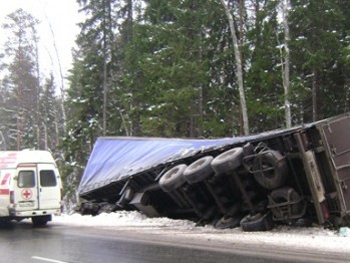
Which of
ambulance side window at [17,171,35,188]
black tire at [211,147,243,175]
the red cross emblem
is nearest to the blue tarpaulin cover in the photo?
black tire at [211,147,243,175]

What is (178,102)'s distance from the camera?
26562mm

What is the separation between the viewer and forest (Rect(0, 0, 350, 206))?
2428cm

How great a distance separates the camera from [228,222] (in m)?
13.6

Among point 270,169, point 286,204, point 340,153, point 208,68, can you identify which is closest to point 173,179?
point 270,169

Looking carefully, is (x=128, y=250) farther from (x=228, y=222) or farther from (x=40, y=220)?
(x=40, y=220)

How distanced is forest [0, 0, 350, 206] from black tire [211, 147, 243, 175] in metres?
10.2

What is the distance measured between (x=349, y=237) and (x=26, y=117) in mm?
47967

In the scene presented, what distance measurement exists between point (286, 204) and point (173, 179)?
3125 millimetres

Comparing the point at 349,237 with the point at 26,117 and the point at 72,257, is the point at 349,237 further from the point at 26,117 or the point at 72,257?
the point at 26,117

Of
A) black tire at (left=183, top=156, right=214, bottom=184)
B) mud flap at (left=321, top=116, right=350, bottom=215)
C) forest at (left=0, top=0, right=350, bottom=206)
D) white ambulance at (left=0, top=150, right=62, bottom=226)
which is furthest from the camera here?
forest at (left=0, top=0, right=350, bottom=206)

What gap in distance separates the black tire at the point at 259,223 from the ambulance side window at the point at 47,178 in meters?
6.45

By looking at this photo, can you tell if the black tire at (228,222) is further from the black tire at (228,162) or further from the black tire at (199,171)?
the black tire at (228,162)

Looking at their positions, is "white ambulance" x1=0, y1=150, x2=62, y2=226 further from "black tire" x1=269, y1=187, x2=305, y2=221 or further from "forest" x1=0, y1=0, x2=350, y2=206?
"forest" x1=0, y1=0, x2=350, y2=206

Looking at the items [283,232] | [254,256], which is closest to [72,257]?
[254,256]
